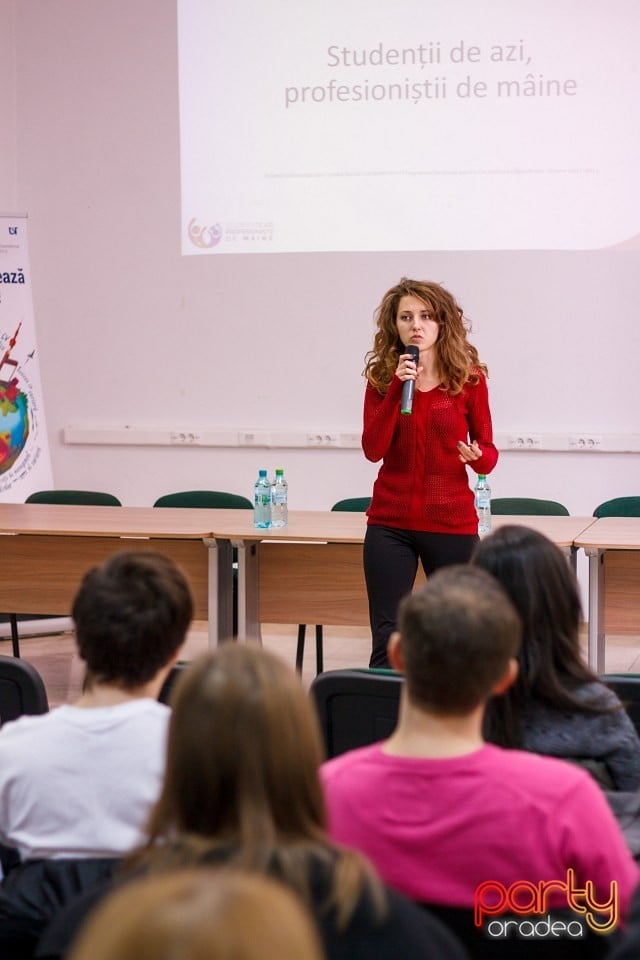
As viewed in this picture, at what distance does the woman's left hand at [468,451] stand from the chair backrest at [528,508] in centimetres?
140

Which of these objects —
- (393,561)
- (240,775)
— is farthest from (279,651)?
(240,775)

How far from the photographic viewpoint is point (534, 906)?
4.37 ft

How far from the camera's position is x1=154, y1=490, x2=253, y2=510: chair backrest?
4934mm

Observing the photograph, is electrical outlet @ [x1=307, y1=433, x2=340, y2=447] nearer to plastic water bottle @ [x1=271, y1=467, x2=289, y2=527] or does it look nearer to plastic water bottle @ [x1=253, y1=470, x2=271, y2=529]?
plastic water bottle @ [x1=271, y1=467, x2=289, y2=527]

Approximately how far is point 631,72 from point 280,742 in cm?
536

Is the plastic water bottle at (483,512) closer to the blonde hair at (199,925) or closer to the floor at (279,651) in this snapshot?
the floor at (279,651)

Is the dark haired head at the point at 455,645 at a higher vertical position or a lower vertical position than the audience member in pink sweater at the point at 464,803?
higher

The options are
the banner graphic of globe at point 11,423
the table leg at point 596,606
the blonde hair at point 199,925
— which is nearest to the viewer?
the blonde hair at point 199,925

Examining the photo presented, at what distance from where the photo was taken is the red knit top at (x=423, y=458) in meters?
3.25

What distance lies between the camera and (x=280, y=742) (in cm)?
99

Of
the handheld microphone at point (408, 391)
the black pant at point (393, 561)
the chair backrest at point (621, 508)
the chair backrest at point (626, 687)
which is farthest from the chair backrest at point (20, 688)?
the chair backrest at point (621, 508)

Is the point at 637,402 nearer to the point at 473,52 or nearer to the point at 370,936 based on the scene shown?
the point at 473,52

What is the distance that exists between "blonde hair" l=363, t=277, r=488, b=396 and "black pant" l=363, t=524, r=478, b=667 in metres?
0.42

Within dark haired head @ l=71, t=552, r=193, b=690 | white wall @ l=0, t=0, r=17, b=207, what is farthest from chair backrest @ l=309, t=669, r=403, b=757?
white wall @ l=0, t=0, r=17, b=207
